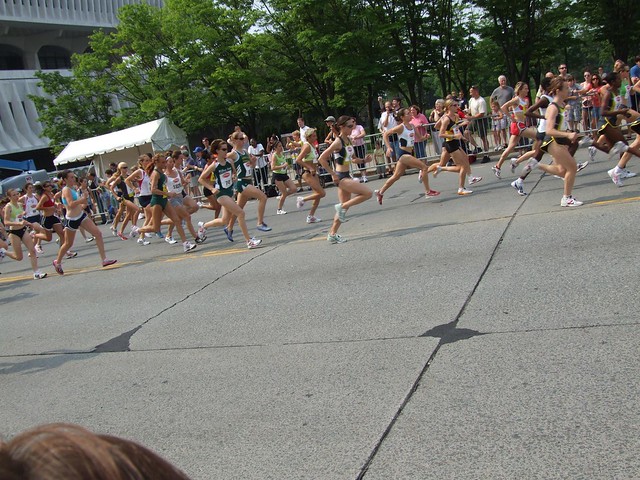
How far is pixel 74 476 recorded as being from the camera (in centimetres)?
85

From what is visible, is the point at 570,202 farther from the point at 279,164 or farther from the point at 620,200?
the point at 279,164

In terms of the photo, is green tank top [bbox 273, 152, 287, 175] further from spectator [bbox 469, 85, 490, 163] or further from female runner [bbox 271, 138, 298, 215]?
spectator [bbox 469, 85, 490, 163]

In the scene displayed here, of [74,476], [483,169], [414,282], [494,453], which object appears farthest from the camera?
[483,169]

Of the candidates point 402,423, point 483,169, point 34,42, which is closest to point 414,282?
point 402,423

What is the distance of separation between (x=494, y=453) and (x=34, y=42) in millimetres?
67610

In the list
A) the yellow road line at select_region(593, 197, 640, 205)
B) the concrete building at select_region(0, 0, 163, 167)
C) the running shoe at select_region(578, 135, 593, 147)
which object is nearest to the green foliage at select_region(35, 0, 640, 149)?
the running shoe at select_region(578, 135, 593, 147)

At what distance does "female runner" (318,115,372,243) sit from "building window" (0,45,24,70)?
58.8 meters

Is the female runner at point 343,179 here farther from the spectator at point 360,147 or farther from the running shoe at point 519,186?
the spectator at point 360,147

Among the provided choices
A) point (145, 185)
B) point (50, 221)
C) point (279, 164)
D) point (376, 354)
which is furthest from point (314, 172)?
point (376, 354)

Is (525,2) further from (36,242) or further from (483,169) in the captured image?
(36,242)

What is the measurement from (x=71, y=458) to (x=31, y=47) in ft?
226

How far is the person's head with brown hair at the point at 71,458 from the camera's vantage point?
863 millimetres

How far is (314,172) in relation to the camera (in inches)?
516

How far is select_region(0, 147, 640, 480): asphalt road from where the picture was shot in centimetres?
386
